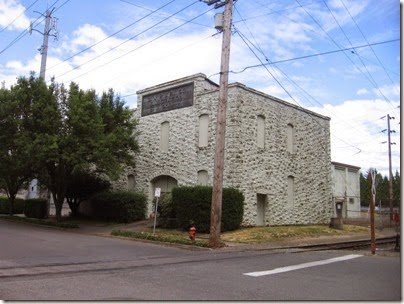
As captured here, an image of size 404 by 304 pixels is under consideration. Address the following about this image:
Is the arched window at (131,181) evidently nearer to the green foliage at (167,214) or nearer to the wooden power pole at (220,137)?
the green foliage at (167,214)

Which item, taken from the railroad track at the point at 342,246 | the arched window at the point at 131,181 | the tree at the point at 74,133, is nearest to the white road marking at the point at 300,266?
the railroad track at the point at 342,246

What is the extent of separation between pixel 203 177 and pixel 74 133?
7.79 m

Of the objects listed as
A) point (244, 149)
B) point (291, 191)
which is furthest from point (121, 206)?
point (291, 191)

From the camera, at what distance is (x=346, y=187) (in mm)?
39219

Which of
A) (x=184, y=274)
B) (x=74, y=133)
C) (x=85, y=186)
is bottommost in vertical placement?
(x=184, y=274)

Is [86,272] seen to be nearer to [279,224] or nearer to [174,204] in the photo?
[174,204]

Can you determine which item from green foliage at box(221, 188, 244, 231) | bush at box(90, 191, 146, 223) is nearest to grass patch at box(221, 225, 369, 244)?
green foliage at box(221, 188, 244, 231)

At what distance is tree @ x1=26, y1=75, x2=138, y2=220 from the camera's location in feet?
77.9

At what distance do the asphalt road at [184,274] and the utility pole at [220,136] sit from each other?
157 centimetres

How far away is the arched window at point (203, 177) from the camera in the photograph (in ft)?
84.7

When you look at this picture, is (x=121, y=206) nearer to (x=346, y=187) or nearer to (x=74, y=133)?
(x=74, y=133)

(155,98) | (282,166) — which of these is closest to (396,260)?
(282,166)

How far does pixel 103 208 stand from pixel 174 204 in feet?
25.5

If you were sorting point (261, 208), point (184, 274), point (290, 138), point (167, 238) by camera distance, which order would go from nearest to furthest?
point (184, 274) → point (167, 238) → point (261, 208) → point (290, 138)
